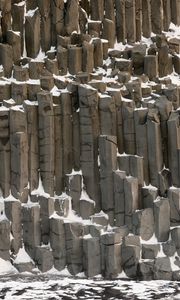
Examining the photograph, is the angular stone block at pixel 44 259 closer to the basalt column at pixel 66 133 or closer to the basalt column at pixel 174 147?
the basalt column at pixel 66 133

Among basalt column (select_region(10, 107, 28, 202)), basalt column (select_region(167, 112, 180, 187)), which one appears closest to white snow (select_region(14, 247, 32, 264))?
basalt column (select_region(10, 107, 28, 202))

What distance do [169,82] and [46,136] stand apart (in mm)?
3959

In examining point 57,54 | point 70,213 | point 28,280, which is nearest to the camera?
point 28,280

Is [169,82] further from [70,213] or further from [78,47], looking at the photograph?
[70,213]

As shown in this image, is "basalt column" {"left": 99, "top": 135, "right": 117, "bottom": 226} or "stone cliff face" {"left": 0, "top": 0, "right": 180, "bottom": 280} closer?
"stone cliff face" {"left": 0, "top": 0, "right": 180, "bottom": 280}

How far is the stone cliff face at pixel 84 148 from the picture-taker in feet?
62.6

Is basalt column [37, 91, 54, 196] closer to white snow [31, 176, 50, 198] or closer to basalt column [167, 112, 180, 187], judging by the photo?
white snow [31, 176, 50, 198]

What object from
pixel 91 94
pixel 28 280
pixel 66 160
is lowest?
pixel 28 280

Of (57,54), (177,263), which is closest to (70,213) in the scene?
(177,263)

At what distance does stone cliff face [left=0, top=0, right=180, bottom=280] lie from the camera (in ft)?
62.6

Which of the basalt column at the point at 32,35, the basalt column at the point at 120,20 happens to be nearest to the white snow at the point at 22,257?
the basalt column at the point at 32,35

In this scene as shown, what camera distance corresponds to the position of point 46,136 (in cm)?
2028

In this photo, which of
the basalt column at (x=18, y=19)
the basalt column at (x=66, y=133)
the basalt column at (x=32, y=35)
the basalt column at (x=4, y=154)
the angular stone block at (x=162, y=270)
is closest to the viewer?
the angular stone block at (x=162, y=270)

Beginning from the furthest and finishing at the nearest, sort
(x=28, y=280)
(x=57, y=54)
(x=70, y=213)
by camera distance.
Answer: (x=57, y=54)
(x=70, y=213)
(x=28, y=280)
